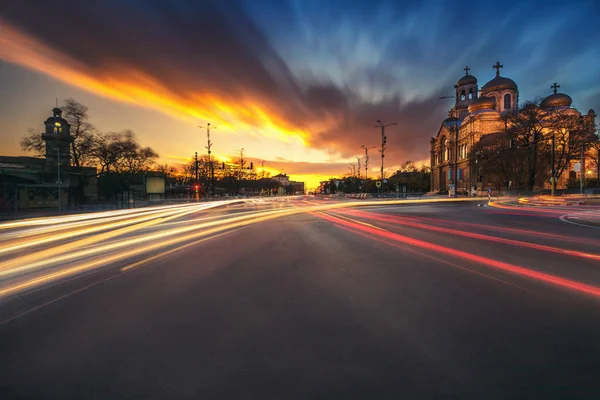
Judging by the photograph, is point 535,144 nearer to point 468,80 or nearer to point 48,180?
point 468,80

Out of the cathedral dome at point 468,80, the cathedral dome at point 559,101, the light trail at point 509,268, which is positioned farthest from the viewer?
the cathedral dome at point 468,80

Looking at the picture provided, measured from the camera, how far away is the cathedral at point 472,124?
70.6m

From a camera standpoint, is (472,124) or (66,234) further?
(472,124)

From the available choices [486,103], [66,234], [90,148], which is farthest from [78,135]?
[486,103]

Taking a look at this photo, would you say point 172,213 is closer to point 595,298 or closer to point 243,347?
point 243,347

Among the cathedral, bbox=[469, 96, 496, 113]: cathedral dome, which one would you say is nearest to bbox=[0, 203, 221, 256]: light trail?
the cathedral

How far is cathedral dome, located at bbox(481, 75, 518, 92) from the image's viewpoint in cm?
8062

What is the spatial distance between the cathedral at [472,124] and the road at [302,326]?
6503 centimetres

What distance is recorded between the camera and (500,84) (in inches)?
3201

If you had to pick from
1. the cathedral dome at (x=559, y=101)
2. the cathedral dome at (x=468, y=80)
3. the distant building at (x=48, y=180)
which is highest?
the cathedral dome at (x=468, y=80)

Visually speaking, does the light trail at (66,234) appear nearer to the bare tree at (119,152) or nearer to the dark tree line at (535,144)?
the bare tree at (119,152)

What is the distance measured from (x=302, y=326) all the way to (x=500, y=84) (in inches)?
3937

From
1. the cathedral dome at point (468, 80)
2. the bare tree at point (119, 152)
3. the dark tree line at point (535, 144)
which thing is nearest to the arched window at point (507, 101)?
the cathedral dome at point (468, 80)

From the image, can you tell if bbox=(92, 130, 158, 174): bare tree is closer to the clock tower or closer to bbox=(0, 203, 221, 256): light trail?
the clock tower
